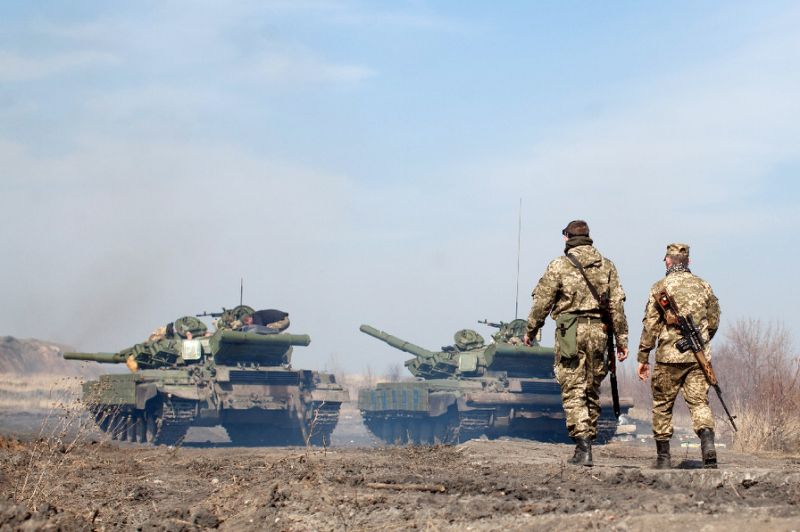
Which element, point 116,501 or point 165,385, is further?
point 165,385

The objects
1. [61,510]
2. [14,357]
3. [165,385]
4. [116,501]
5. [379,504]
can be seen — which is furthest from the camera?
[14,357]

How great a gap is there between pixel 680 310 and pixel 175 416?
15.5m

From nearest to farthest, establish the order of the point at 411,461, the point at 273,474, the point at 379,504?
1. the point at 379,504
2. the point at 273,474
3. the point at 411,461

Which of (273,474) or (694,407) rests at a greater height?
(694,407)

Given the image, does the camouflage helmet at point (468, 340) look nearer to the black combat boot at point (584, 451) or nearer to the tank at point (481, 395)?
the tank at point (481, 395)

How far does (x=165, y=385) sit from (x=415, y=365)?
6517 millimetres

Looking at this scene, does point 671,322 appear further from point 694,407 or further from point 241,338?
point 241,338

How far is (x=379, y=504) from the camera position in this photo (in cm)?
693

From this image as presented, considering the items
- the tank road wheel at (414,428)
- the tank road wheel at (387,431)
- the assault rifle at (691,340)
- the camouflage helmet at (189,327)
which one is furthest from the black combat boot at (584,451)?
the tank road wheel at (387,431)

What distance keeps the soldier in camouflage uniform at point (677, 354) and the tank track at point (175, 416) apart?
15.1 meters

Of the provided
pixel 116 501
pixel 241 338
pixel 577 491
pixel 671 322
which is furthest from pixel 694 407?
pixel 241 338

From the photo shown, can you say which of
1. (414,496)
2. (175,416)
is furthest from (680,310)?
(175,416)

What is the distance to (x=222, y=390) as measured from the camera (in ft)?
74.7

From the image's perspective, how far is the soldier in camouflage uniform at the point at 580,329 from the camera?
340 inches
